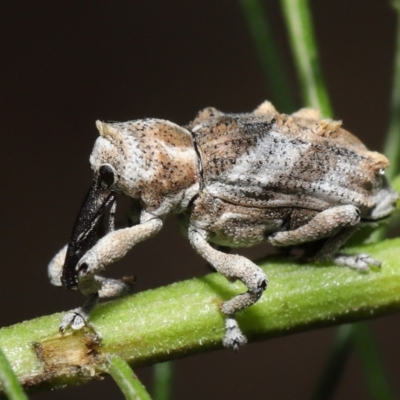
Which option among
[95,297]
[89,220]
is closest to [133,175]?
[89,220]

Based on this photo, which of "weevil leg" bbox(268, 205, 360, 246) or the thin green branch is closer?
"weevil leg" bbox(268, 205, 360, 246)

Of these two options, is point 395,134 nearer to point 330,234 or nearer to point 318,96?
point 318,96

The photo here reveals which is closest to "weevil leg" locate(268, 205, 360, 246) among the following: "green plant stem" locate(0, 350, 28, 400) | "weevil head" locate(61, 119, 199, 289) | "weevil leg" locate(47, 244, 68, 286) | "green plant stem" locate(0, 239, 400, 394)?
Answer: "green plant stem" locate(0, 239, 400, 394)

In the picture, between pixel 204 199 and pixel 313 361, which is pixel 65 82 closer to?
pixel 313 361

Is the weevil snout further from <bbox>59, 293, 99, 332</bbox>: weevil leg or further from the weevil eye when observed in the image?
<bbox>59, 293, 99, 332</bbox>: weevil leg

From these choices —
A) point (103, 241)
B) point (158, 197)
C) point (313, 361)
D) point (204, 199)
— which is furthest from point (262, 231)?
point (313, 361)

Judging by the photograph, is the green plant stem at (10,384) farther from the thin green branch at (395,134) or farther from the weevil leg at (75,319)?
the thin green branch at (395,134)

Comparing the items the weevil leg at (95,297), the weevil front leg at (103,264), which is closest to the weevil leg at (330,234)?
the weevil front leg at (103,264)
